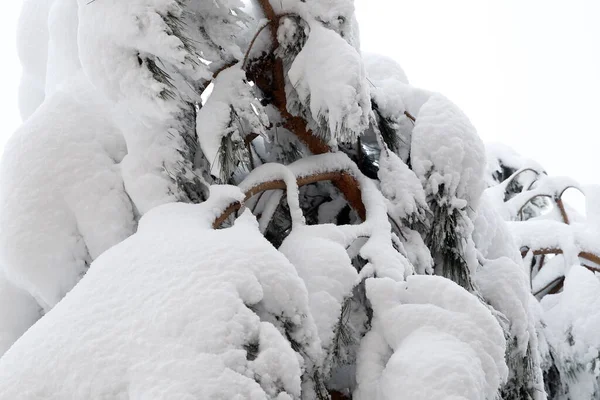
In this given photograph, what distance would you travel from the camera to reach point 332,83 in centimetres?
170

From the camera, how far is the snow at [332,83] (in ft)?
5.51

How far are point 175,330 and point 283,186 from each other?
0.85 meters

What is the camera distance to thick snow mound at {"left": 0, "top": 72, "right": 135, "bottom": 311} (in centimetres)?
174

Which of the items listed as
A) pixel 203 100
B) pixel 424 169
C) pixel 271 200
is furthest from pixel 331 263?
pixel 203 100

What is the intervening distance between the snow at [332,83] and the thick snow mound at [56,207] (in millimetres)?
691

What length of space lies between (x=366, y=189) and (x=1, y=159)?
1.28 metres

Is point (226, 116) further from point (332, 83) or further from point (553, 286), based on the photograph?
point (553, 286)

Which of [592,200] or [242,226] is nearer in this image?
[242,226]

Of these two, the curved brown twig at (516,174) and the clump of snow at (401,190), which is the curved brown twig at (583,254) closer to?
the curved brown twig at (516,174)

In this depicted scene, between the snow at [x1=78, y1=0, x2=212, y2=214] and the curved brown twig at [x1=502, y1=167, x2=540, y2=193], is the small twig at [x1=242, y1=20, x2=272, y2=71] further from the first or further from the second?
the curved brown twig at [x1=502, y1=167, x2=540, y2=193]

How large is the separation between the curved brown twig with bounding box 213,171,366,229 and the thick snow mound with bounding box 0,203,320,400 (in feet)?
0.93

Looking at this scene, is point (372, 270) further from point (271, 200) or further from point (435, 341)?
point (271, 200)

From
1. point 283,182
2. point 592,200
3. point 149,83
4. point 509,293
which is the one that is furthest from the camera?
point 592,200

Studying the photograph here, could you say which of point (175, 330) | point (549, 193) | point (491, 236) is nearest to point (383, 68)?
point (491, 236)
